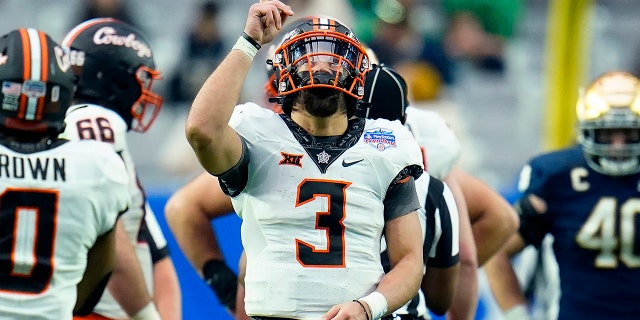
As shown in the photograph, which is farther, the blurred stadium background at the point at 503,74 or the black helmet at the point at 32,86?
the blurred stadium background at the point at 503,74

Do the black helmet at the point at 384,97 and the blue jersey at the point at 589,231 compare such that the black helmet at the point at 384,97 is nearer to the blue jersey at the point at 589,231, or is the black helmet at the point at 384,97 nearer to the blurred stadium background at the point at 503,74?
the blue jersey at the point at 589,231

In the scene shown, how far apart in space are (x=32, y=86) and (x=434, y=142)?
1.83m

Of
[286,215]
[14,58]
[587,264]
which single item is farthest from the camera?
[587,264]

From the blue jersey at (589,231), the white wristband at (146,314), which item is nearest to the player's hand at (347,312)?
the white wristband at (146,314)

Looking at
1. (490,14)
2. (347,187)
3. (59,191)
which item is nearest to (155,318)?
(59,191)

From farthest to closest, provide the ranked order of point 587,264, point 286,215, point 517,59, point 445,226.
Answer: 1. point 517,59
2. point 587,264
3. point 445,226
4. point 286,215

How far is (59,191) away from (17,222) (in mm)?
162

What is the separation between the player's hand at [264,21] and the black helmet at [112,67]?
1.49 m

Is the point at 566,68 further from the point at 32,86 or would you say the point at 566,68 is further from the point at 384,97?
the point at 32,86

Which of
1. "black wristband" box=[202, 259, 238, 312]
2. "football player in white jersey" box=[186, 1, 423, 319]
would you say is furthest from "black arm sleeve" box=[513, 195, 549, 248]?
"football player in white jersey" box=[186, 1, 423, 319]

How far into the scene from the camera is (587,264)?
633 cm

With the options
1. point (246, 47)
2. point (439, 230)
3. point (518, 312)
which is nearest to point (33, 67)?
point (246, 47)

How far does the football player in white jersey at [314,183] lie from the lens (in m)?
4.02

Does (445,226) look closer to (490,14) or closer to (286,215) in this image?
(286,215)
